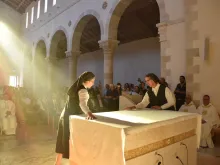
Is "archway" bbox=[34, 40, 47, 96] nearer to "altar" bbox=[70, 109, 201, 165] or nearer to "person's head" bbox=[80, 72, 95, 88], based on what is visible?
"person's head" bbox=[80, 72, 95, 88]

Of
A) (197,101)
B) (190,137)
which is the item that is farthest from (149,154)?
(197,101)

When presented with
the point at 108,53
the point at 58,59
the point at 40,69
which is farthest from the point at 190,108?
the point at 58,59

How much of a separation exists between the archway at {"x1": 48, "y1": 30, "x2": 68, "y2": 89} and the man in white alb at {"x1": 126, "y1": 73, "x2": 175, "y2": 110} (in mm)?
11326

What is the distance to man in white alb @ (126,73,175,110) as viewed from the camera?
3445 mm

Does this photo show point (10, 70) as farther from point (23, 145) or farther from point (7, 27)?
point (23, 145)

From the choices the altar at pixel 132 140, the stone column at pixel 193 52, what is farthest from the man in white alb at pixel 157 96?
the stone column at pixel 193 52

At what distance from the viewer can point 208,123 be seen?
15.4 feet

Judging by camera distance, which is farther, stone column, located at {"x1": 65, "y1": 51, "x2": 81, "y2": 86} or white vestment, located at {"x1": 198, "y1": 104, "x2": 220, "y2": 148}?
stone column, located at {"x1": 65, "y1": 51, "x2": 81, "y2": 86}

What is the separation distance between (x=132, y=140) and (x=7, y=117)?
4.96 meters

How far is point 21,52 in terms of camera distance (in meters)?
21.3

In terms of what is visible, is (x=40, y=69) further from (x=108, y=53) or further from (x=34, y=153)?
(x=34, y=153)

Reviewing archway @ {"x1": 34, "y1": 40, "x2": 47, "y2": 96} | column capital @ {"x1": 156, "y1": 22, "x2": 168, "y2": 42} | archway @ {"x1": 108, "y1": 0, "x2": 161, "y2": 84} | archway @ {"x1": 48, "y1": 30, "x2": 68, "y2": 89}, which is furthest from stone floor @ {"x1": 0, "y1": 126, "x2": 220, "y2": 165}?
archway @ {"x1": 34, "y1": 40, "x2": 47, "y2": 96}

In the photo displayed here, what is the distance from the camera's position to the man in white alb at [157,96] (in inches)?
136

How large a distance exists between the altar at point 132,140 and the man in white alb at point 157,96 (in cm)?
63
